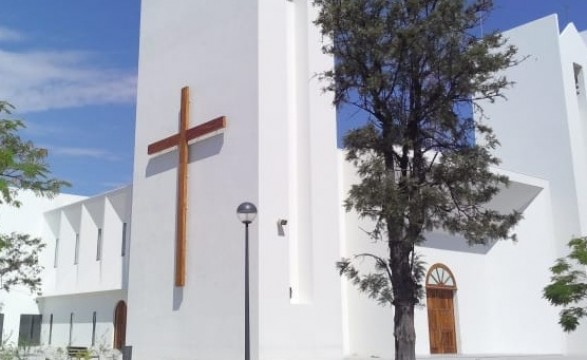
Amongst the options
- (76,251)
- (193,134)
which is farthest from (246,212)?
(76,251)

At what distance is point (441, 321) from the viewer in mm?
23156

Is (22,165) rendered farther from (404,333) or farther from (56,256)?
(56,256)

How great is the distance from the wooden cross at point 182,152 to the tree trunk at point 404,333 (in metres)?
9.51

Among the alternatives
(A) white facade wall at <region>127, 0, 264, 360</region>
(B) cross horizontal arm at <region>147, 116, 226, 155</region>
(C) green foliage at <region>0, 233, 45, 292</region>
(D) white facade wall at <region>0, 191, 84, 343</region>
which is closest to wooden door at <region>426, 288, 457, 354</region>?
(A) white facade wall at <region>127, 0, 264, 360</region>

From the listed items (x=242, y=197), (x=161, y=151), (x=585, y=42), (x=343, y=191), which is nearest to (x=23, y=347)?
(x=242, y=197)

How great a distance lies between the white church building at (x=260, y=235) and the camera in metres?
17.5

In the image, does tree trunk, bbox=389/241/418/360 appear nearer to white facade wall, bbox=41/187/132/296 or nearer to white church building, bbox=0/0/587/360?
white church building, bbox=0/0/587/360

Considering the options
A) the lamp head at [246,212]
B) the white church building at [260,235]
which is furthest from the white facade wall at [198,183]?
the lamp head at [246,212]

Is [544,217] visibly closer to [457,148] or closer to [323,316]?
[323,316]

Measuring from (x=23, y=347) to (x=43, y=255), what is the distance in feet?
68.2

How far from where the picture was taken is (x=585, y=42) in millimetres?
34688

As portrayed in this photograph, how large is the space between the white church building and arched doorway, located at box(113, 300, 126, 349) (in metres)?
0.10

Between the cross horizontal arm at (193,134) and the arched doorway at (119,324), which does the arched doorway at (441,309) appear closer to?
the cross horizontal arm at (193,134)

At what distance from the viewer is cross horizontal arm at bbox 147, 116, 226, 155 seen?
60.7 feet
